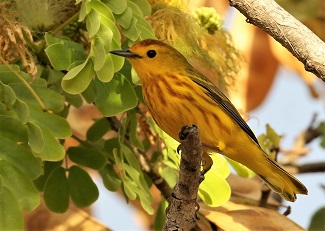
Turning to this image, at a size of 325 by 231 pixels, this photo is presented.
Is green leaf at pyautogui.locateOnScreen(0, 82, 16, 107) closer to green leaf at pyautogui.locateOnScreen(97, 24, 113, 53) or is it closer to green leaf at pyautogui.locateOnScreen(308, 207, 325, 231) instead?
green leaf at pyautogui.locateOnScreen(97, 24, 113, 53)

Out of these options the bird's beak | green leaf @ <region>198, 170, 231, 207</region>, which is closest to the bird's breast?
the bird's beak

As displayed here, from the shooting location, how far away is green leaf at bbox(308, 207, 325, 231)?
4.07 meters

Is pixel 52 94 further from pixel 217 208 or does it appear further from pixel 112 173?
pixel 217 208

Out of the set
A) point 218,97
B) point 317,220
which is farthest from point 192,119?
point 317,220

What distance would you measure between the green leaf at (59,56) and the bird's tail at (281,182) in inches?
28.9

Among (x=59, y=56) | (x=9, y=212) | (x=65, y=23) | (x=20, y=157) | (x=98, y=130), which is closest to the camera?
(x=9, y=212)

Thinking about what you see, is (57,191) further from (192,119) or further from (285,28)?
(285,28)

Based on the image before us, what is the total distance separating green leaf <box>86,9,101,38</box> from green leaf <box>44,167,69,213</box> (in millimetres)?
614

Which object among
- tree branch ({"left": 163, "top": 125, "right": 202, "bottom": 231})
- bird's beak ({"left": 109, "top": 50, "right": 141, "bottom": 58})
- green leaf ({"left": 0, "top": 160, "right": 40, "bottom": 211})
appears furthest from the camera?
bird's beak ({"left": 109, "top": 50, "right": 141, "bottom": 58})

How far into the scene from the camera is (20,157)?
2.80 meters

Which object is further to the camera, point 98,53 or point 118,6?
A: point 118,6

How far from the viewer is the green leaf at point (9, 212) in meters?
2.68

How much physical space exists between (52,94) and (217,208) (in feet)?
2.79

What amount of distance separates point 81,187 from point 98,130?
0.72 feet
